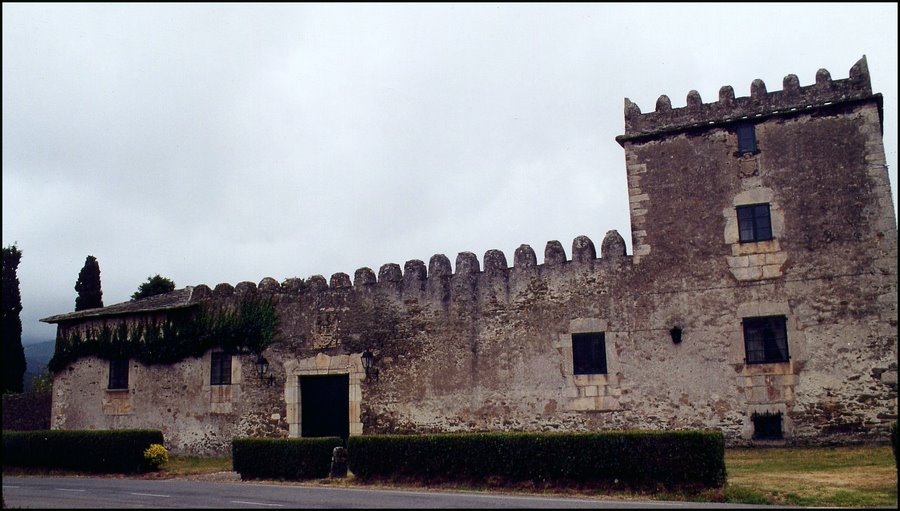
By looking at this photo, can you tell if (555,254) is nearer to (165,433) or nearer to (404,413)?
(404,413)

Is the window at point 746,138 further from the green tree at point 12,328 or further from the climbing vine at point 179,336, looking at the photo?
the green tree at point 12,328

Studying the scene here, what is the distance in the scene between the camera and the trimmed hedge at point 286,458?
613 inches

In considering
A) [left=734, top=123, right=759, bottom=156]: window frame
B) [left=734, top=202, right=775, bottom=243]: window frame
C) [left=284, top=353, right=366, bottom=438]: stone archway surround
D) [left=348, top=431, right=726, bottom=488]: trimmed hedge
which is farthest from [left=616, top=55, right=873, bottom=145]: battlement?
[left=284, top=353, right=366, bottom=438]: stone archway surround

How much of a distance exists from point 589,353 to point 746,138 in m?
6.26

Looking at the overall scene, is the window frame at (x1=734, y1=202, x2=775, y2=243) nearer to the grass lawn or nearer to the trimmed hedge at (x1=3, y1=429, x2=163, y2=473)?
the grass lawn

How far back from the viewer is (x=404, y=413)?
65.7ft

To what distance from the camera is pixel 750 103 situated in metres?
17.8

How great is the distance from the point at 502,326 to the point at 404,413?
3.54m

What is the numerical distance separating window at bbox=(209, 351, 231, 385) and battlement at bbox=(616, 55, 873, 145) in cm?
1258

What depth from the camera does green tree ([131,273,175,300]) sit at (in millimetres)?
31828

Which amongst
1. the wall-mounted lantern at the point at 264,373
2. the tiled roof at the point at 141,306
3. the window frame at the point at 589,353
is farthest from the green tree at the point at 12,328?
the window frame at the point at 589,353

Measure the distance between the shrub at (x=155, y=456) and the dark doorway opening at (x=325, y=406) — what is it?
4.10m

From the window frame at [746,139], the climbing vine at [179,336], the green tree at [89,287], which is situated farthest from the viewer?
the green tree at [89,287]

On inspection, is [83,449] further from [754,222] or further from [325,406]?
[754,222]
